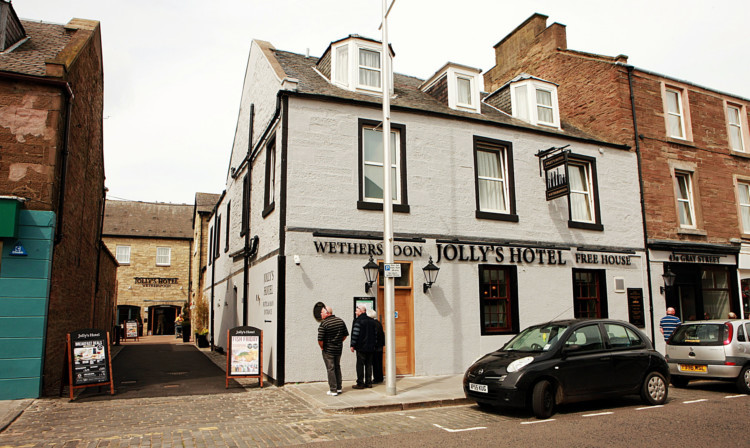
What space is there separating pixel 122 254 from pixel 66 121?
31149 mm

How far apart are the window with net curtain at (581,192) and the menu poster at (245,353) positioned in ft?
32.8

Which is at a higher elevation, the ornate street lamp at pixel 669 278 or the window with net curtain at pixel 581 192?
the window with net curtain at pixel 581 192

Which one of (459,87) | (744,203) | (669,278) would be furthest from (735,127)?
(459,87)

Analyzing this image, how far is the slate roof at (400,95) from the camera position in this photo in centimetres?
1334

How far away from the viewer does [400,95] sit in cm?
1511

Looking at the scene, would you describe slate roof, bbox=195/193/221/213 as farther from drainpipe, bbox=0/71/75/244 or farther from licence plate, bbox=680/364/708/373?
licence plate, bbox=680/364/708/373

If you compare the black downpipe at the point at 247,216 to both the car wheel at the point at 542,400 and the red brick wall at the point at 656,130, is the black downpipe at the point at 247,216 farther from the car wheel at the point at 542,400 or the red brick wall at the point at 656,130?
Answer: the red brick wall at the point at 656,130

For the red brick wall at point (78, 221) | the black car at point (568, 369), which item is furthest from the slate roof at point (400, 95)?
the black car at point (568, 369)

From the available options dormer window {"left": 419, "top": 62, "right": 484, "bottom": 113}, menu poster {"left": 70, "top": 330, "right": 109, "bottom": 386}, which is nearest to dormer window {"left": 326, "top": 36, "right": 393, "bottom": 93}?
dormer window {"left": 419, "top": 62, "right": 484, "bottom": 113}

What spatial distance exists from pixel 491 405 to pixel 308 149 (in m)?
7.00

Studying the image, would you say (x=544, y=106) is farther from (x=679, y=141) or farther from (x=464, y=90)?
(x=679, y=141)

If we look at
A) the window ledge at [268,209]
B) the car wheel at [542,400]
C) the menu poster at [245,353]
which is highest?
the window ledge at [268,209]

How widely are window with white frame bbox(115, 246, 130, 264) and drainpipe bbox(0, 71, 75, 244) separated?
30694 millimetres

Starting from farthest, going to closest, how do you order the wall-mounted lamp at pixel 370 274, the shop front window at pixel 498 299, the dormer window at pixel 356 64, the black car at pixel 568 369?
the dormer window at pixel 356 64
the shop front window at pixel 498 299
the wall-mounted lamp at pixel 370 274
the black car at pixel 568 369
